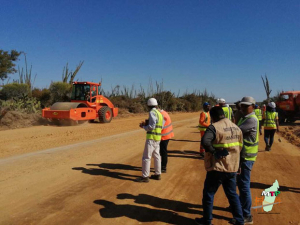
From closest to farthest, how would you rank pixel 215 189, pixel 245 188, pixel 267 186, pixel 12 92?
pixel 215 189, pixel 245 188, pixel 267 186, pixel 12 92

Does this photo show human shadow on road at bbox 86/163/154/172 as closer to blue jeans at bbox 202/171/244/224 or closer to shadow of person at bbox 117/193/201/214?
shadow of person at bbox 117/193/201/214

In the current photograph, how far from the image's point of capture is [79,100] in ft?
52.3

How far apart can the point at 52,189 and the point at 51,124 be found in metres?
11.1

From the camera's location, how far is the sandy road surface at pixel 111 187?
369cm

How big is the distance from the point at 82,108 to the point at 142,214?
38.3 feet

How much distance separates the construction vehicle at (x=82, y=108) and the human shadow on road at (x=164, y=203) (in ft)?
32.9

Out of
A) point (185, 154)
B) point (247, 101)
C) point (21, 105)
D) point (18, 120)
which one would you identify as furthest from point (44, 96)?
point (247, 101)

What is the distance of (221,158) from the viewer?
10.5ft

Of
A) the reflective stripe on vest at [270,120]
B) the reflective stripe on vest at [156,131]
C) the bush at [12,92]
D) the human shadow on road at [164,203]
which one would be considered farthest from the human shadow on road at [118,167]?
the bush at [12,92]

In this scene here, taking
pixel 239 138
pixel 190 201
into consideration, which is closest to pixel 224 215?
pixel 190 201

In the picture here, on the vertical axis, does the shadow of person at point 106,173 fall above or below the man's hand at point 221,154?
below

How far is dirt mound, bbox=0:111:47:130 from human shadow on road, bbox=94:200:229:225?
11.6 meters

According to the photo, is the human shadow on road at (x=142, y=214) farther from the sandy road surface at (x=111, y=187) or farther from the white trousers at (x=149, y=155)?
the white trousers at (x=149, y=155)

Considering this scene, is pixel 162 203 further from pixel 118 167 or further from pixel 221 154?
pixel 118 167
